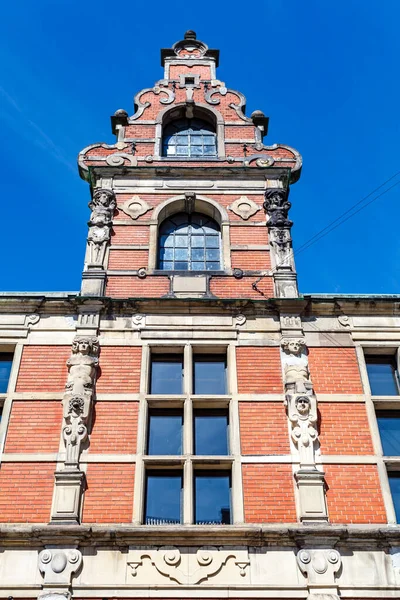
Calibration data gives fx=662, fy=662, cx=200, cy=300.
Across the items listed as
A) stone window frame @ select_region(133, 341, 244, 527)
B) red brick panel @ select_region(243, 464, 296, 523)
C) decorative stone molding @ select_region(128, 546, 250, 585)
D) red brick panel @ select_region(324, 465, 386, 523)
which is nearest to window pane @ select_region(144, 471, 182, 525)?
stone window frame @ select_region(133, 341, 244, 527)

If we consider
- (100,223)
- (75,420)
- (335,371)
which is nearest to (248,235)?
(100,223)

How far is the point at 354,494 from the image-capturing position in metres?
10.2

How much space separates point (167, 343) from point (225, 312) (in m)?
1.30

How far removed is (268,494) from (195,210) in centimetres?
718

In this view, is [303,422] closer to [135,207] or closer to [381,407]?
[381,407]

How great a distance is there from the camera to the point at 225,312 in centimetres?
1265

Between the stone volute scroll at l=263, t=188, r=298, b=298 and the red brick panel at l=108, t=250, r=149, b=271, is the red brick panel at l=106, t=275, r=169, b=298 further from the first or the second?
the stone volute scroll at l=263, t=188, r=298, b=298

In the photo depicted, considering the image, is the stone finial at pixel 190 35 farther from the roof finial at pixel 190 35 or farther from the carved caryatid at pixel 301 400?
the carved caryatid at pixel 301 400

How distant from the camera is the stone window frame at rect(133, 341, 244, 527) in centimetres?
1016

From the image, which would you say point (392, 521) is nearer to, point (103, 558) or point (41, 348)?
point (103, 558)

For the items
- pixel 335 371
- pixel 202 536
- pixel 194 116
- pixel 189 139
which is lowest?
pixel 202 536

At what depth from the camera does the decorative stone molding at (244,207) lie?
14672 millimetres

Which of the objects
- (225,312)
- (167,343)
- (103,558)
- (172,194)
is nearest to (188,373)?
(167,343)

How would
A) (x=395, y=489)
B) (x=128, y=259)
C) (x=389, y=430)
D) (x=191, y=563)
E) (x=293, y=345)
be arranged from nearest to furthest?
(x=191, y=563) → (x=395, y=489) → (x=389, y=430) → (x=293, y=345) → (x=128, y=259)
